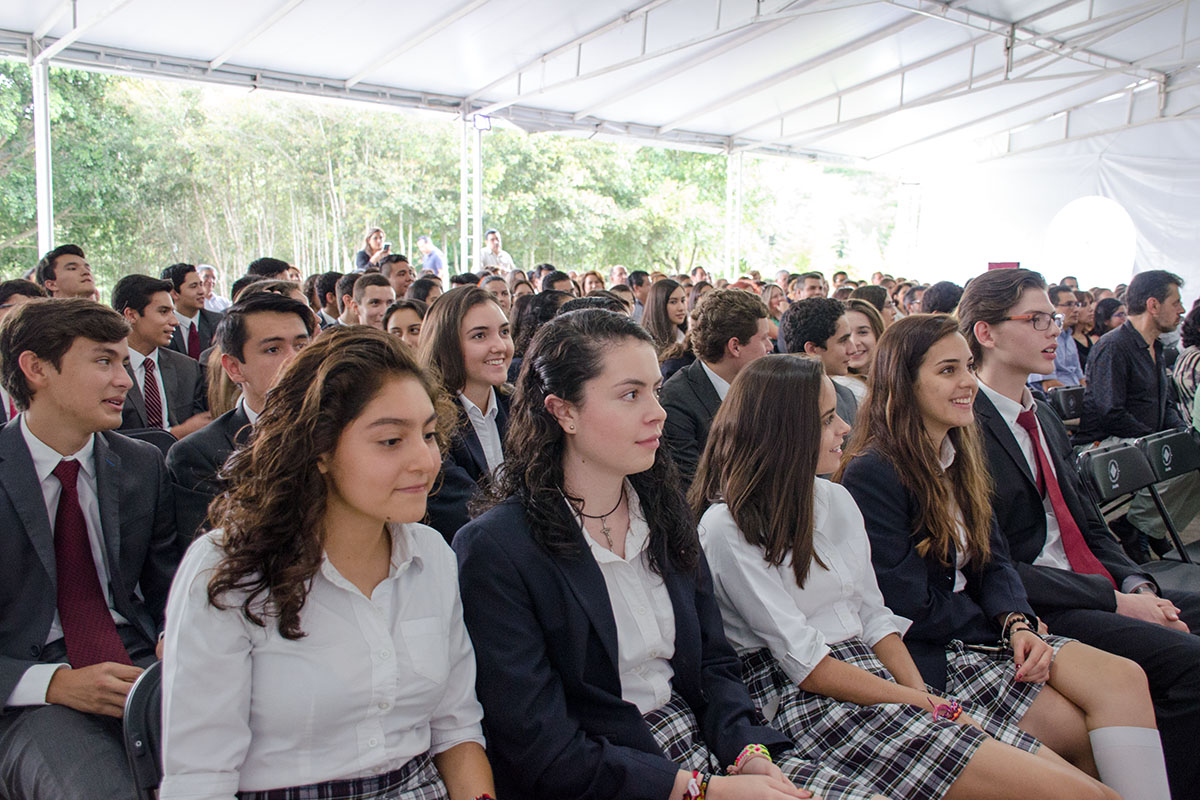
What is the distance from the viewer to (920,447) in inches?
90.0

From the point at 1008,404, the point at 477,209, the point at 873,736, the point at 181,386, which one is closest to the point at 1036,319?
the point at 1008,404

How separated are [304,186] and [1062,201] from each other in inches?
501

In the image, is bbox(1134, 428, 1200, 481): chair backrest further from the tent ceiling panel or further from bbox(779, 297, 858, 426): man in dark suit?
the tent ceiling panel

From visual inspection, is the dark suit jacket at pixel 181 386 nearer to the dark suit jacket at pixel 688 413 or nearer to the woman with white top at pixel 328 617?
the dark suit jacket at pixel 688 413

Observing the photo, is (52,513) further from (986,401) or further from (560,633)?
(986,401)

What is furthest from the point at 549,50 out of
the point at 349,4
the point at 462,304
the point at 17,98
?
the point at 462,304

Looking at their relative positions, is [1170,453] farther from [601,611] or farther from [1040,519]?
[601,611]

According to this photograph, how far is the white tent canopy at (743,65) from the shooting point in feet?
23.5

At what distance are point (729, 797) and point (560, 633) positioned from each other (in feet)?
1.34

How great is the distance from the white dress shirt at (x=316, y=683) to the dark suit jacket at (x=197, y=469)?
0.86 m

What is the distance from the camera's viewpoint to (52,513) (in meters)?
1.96

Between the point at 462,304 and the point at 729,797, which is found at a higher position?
the point at 462,304

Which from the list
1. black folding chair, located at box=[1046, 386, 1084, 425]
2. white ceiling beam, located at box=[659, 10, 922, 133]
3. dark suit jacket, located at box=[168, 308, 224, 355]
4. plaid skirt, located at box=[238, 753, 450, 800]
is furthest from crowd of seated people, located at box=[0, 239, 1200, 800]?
white ceiling beam, located at box=[659, 10, 922, 133]

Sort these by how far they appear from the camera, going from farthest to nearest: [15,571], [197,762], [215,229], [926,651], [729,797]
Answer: [215,229] → [926,651] → [15,571] → [729,797] → [197,762]
